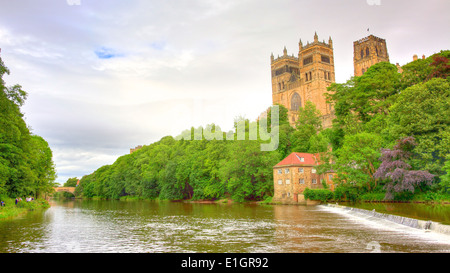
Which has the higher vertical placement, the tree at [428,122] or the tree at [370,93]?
the tree at [370,93]

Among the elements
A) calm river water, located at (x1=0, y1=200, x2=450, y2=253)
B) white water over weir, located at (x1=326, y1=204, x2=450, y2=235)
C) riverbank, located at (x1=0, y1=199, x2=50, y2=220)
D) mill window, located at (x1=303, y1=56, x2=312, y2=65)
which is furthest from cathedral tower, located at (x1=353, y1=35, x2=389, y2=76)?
calm river water, located at (x1=0, y1=200, x2=450, y2=253)

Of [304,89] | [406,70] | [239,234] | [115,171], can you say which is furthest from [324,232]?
[304,89]

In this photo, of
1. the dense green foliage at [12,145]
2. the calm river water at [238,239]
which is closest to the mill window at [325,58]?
the dense green foliage at [12,145]

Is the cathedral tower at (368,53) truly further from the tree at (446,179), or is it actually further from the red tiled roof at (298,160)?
the tree at (446,179)

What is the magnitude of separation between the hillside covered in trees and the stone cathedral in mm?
55426

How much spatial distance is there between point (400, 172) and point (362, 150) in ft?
24.6

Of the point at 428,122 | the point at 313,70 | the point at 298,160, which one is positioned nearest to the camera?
the point at 428,122

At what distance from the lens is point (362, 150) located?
154 feet

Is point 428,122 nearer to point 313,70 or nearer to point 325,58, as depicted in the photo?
point 313,70

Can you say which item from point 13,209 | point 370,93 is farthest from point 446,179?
point 13,209

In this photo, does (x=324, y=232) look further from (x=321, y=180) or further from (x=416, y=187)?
(x=321, y=180)

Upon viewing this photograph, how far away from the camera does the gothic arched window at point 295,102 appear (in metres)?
143

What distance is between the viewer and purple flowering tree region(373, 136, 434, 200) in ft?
128
